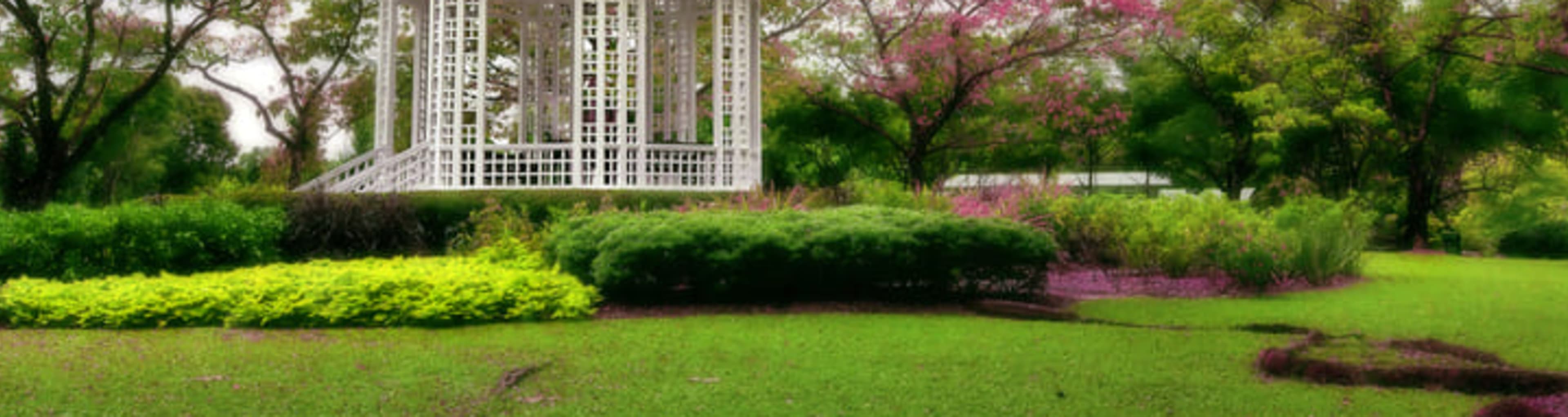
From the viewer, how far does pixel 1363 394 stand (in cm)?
555

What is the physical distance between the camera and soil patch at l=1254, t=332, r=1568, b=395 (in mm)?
5660

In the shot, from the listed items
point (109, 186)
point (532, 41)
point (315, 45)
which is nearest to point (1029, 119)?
point (532, 41)

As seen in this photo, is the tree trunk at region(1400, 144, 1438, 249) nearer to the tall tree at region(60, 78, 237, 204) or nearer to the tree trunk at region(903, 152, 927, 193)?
the tree trunk at region(903, 152, 927, 193)

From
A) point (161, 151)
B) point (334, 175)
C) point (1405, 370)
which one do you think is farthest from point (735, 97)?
point (161, 151)

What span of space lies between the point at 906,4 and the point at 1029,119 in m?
5.29

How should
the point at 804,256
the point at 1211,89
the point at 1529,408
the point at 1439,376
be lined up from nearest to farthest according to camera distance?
the point at 1529,408 → the point at 1439,376 → the point at 804,256 → the point at 1211,89

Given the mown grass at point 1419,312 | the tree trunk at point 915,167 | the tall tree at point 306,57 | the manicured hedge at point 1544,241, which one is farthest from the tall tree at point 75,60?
the manicured hedge at point 1544,241

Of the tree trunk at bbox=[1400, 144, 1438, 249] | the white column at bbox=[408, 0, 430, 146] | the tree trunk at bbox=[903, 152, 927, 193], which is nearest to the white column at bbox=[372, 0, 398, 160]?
the white column at bbox=[408, 0, 430, 146]

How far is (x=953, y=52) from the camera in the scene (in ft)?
64.5

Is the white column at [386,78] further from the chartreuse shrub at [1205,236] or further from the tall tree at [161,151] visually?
the tall tree at [161,151]

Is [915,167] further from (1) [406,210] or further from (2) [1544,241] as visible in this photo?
(2) [1544,241]

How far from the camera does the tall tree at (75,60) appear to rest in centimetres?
1961

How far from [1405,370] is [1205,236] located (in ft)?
18.8

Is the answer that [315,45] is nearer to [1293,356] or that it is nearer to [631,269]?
[631,269]
